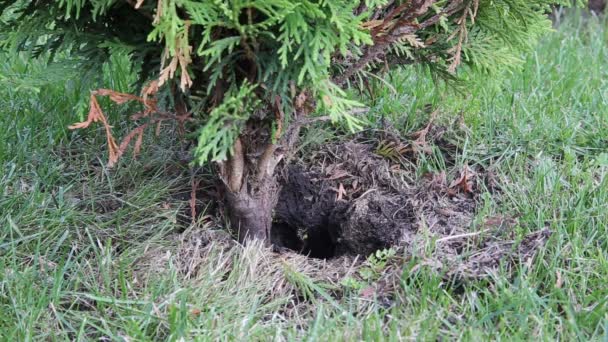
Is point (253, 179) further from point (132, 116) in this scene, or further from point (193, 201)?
point (132, 116)

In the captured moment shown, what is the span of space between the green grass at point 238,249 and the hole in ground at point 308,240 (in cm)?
48

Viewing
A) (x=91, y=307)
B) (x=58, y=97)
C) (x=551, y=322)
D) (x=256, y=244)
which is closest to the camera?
(x=551, y=322)

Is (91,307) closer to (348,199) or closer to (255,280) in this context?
(255,280)

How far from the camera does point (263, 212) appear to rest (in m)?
2.95

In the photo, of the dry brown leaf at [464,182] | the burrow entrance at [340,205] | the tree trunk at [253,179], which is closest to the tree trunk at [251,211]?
the tree trunk at [253,179]

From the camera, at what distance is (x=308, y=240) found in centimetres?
333

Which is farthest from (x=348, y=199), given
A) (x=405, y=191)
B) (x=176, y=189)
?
(x=176, y=189)

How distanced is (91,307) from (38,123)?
1404 millimetres

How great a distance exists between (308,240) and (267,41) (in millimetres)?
1304

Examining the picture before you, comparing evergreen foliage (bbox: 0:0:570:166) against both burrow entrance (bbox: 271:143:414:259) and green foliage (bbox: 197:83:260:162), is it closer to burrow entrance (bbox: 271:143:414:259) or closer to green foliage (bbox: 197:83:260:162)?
green foliage (bbox: 197:83:260:162)

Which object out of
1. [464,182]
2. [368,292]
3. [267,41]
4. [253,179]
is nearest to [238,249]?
[253,179]

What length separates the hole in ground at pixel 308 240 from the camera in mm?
3275

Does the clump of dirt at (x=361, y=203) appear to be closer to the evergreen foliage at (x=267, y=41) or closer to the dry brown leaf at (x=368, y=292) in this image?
the dry brown leaf at (x=368, y=292)

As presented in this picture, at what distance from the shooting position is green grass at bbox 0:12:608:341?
231cm
